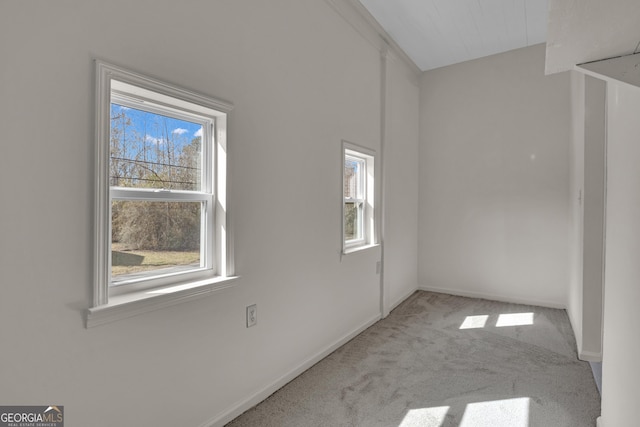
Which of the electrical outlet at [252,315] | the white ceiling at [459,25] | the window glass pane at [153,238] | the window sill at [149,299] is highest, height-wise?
the white ceiling at [459,25]

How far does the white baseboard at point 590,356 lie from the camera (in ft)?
9.33

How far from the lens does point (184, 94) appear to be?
5.79ft

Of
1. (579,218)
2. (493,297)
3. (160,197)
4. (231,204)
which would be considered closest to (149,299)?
(160,197)

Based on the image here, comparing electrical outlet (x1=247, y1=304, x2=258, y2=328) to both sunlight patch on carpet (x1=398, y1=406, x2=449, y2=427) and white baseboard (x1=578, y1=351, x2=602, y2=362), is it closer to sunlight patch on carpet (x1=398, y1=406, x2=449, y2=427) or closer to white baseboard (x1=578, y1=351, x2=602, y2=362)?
sunlight patch on carpet (x1=398, y1=406, x2=449, y2=427)

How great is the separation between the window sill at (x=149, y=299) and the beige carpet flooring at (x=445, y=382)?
85cm

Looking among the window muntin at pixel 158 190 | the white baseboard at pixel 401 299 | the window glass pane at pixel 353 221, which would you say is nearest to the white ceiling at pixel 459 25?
the window glass pane at pixel 353 221

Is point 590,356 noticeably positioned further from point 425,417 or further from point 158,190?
point 158,190

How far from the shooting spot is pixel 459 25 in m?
3.81

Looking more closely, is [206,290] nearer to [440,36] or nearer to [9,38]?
[9,38]

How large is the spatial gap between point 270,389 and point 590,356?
2.62m

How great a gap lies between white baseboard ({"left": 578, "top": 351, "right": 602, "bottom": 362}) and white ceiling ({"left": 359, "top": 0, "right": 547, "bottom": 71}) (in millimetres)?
3229

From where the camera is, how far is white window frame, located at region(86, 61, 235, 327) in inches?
57.1

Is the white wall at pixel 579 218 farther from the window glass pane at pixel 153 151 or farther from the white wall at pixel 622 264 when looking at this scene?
the window glass pane at pixel 153 151

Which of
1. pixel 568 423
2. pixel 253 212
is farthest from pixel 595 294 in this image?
pixel 253 212
